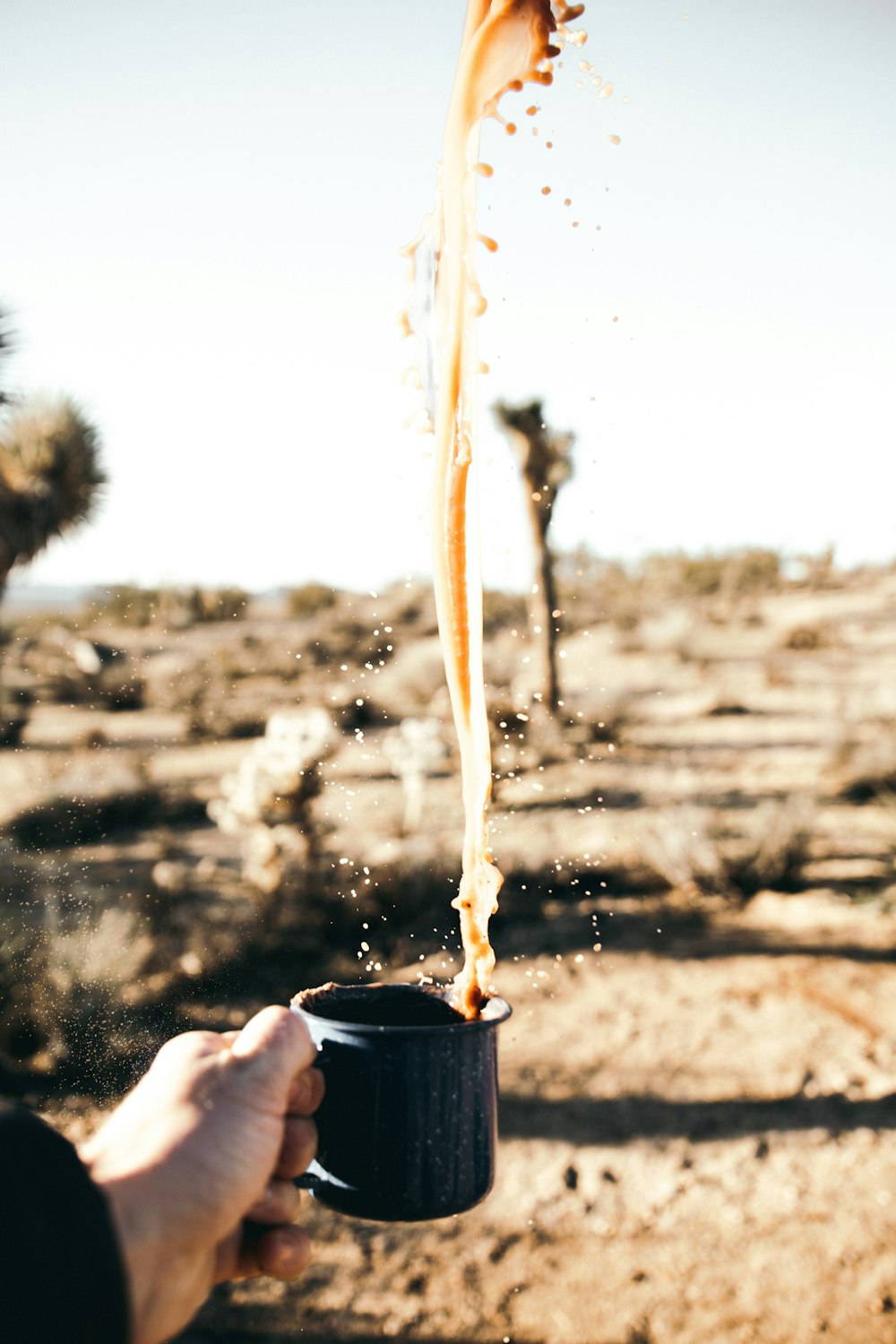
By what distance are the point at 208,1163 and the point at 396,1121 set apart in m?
0.32

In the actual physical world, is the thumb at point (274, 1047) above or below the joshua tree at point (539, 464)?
below

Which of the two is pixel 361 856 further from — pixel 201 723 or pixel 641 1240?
pixel 201 723

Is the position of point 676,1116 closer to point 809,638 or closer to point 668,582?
point 809,638

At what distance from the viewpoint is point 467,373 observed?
155 cm

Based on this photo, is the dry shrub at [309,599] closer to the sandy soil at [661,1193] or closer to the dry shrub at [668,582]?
the dry shrub at [668,582]

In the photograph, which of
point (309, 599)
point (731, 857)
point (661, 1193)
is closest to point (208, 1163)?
point (661, 1193)

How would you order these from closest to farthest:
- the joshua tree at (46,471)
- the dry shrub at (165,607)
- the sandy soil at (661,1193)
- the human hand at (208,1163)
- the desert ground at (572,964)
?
the human hand at (208,1163)
the sandy soil at (661,1193)
the desert ground at (572,964)
the joshua tree at (46,471)
the dry shrub at (165,607)

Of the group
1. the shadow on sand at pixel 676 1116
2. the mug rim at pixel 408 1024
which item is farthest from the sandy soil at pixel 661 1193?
the mug rim at pixel 408 1024

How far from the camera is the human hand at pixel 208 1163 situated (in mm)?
983

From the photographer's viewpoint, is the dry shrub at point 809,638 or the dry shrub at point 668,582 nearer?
the dry shrub at point 809,638

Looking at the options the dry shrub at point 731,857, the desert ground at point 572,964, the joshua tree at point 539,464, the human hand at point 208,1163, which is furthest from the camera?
the joshua tree at point 539,464

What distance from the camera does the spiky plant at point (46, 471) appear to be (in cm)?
789

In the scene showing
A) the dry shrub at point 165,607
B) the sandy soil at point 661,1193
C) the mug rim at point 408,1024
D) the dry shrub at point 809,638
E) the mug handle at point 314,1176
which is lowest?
the sandy soil at point 661,1193

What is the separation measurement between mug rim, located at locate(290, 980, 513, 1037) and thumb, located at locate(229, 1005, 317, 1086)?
0.21ft
